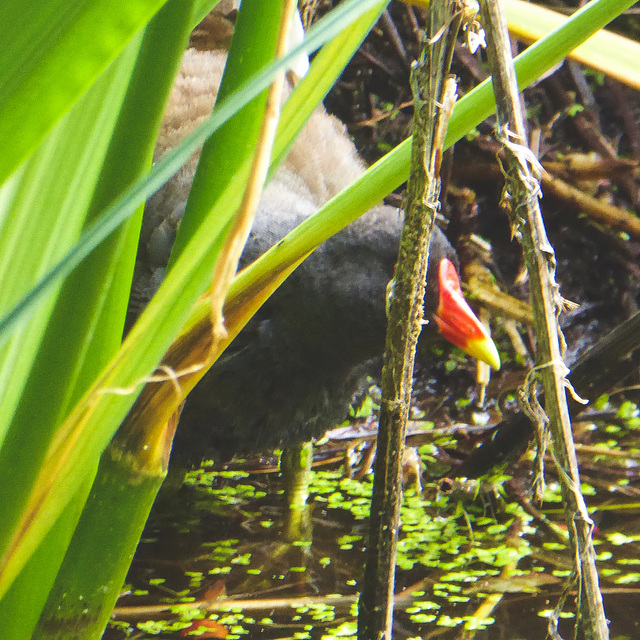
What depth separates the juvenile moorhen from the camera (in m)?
1.48

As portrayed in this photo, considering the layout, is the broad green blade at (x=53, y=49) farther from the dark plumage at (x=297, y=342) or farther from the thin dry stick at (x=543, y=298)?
the dark plumage at (x=297, y=342)

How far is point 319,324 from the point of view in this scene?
1515mm

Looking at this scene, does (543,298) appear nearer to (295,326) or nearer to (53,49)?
(53,49)

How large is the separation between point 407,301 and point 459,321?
3.25 ft

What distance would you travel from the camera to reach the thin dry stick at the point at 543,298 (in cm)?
52

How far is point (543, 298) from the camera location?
54 cm

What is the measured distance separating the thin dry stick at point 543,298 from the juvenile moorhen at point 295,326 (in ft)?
3.02

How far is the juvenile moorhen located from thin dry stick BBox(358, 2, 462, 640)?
0.81 meters

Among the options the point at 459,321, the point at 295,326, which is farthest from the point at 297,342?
the point at 459,321

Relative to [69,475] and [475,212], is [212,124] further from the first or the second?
[475,212]

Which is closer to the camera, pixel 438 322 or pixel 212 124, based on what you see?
pixel 212 124

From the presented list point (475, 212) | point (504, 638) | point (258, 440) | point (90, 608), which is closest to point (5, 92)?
point (90, 608)

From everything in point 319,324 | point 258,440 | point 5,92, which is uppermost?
point 319,324

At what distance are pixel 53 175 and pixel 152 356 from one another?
0.41ft
